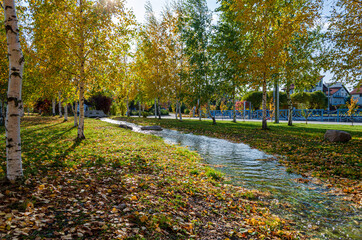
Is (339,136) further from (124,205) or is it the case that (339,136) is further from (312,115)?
(312,115)

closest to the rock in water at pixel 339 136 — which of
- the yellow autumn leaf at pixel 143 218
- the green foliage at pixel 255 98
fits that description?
the yellow autumn leaf at pixel 143 218

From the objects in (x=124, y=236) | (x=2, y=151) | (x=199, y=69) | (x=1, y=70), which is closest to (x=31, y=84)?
(x=1, y=70)

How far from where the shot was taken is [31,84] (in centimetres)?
1895

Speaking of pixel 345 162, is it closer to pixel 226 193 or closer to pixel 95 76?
pixel 226 193

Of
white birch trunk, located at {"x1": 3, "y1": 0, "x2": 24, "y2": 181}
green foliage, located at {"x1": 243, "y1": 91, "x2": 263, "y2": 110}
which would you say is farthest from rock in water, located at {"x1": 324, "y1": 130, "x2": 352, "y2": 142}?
green foliage, located at {"x1": 243, "y1": 91, "x2": 263, "y2": 110}

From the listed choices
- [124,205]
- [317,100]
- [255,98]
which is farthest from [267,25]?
[317,100]

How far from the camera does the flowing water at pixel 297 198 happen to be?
14.1 feet

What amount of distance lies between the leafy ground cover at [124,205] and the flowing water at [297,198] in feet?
1.68

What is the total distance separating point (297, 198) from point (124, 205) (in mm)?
4536

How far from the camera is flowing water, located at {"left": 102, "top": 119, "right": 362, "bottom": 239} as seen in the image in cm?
429

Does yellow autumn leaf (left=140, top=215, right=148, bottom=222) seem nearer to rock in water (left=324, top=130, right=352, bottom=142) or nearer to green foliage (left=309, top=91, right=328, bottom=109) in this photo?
rock in water (left=324, top=130, right=352, bottom=142)

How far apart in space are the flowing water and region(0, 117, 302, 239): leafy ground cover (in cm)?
51

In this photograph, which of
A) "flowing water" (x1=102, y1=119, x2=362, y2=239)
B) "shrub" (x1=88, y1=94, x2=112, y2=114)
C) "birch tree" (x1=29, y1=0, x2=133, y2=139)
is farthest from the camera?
"shrub" (x1=88, y1=94, x2=112, y2=114)

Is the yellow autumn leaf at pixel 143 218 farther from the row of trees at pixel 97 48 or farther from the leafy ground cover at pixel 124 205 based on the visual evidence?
the row of trees at pixel 97 48
